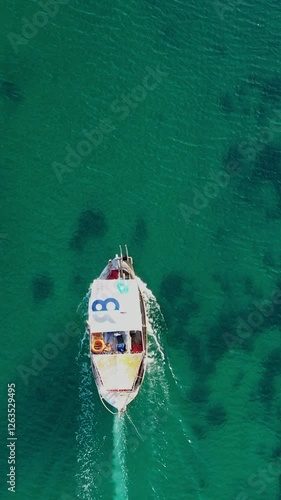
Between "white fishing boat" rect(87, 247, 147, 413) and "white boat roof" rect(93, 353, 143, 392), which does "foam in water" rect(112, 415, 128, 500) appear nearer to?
"white fishing boat" rect(87, 247, 147, 413)

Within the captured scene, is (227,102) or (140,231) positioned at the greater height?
(227,102)

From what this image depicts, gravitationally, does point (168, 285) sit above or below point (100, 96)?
below

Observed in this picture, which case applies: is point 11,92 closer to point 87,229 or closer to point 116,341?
point 87,229

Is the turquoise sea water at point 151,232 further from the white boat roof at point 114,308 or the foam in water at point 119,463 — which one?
the white boat roof at point 114,308

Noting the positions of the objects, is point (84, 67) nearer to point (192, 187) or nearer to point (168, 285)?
point (192, 187)

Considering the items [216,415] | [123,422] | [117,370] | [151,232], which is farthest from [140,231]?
[216,415]

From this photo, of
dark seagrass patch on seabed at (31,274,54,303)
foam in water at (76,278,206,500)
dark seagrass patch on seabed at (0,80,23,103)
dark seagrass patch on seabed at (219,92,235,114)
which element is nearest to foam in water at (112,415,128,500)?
foam in water at (76,278,206,500)

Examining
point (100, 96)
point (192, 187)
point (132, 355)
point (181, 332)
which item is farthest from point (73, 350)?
point (100, 96)
